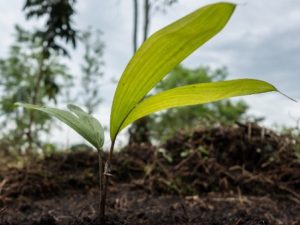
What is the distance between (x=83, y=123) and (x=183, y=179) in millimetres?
1038

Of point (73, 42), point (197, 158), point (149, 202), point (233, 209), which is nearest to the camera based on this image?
point (233, 209)

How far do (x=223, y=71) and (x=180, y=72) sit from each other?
8.41 feet

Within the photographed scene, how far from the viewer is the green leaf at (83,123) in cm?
67

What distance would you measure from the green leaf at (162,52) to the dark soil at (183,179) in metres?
0.60

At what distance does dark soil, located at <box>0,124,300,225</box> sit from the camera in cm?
133

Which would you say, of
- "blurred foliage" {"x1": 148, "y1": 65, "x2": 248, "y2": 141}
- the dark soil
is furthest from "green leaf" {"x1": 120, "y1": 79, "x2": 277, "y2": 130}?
"blurred foliage" {"x1": 148, "y1": 65, "x2": 248, "y2": 141}

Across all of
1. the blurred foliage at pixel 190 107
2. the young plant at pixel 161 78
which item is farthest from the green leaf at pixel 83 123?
the blurred foliage at pixel 190 107

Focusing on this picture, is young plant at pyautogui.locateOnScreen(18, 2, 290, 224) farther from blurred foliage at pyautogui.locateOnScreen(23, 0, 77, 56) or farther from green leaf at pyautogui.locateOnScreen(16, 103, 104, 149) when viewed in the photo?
blurred foliage at pyautogui.locateOnScreen(23, 0, 77, 56)

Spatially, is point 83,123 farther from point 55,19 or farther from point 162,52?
point 55,19

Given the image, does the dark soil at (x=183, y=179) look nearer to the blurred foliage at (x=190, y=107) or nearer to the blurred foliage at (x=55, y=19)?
the blurred foliage at (x=55, y=19)

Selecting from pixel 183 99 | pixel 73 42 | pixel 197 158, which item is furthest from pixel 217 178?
pixel 73 42

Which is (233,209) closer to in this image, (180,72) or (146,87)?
(146,87)

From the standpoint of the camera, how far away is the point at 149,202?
139 cm

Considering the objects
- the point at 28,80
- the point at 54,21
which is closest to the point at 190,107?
the point at 28,80
